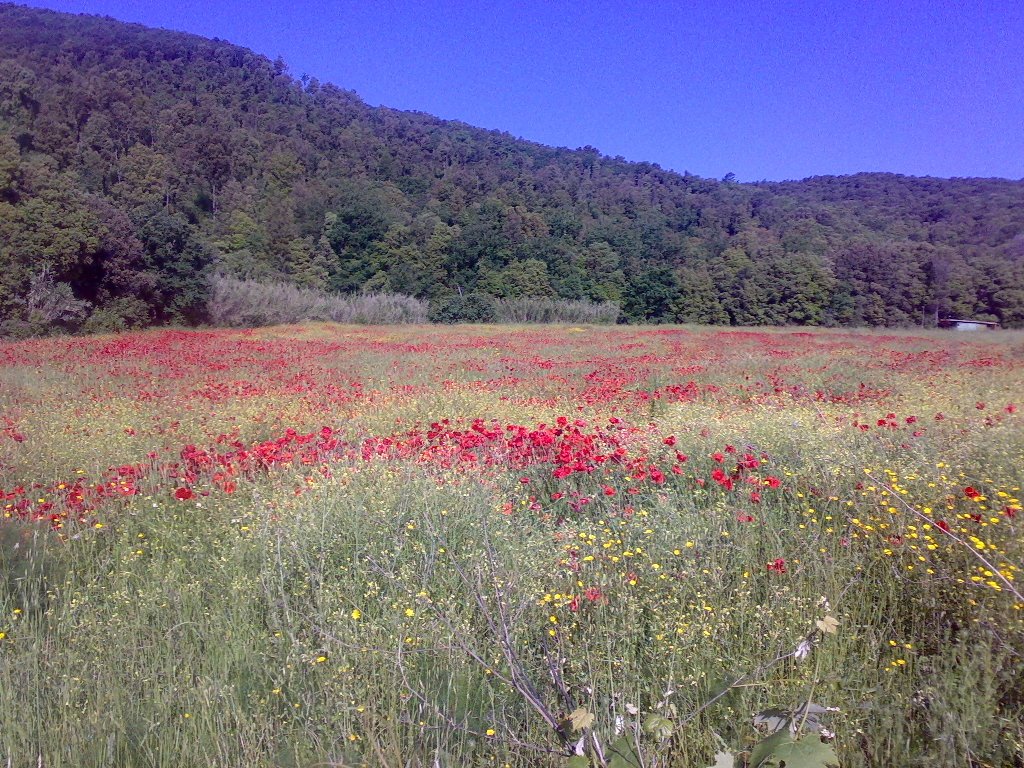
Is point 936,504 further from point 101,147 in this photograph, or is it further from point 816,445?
point 101,147

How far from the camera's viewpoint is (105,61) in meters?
62.2

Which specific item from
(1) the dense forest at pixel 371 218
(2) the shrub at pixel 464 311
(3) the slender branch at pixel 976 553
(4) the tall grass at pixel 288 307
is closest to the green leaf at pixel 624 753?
(3) the slender branch at pixel 976 553

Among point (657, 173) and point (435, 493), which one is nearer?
point (435, 493)

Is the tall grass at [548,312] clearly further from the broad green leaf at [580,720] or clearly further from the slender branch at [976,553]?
the broad green leaf at [580,720]

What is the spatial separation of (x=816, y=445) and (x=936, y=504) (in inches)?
53.8

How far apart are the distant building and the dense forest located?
0.65 meters

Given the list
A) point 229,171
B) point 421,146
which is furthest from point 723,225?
point 229,171

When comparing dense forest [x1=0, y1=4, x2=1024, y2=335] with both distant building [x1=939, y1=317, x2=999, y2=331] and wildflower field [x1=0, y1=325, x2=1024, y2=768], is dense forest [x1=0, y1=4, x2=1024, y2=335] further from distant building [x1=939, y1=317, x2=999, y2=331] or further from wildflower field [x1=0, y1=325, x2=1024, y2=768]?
wildflower field [x1=0, y1=325, x2=1024, y2=768]

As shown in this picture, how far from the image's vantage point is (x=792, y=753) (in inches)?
56.2

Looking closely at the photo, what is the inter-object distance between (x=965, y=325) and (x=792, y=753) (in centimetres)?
3355

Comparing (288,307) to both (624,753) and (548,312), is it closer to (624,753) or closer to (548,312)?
(548,312)

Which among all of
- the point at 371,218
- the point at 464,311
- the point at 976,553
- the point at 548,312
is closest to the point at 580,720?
the point at 976,553

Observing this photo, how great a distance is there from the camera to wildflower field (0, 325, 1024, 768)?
196 cm

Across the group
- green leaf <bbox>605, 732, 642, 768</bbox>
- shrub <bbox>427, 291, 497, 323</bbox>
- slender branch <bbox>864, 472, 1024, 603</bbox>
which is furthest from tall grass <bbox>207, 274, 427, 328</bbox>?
green leaf <bbox>605, 732, 642, 768</bbox>
